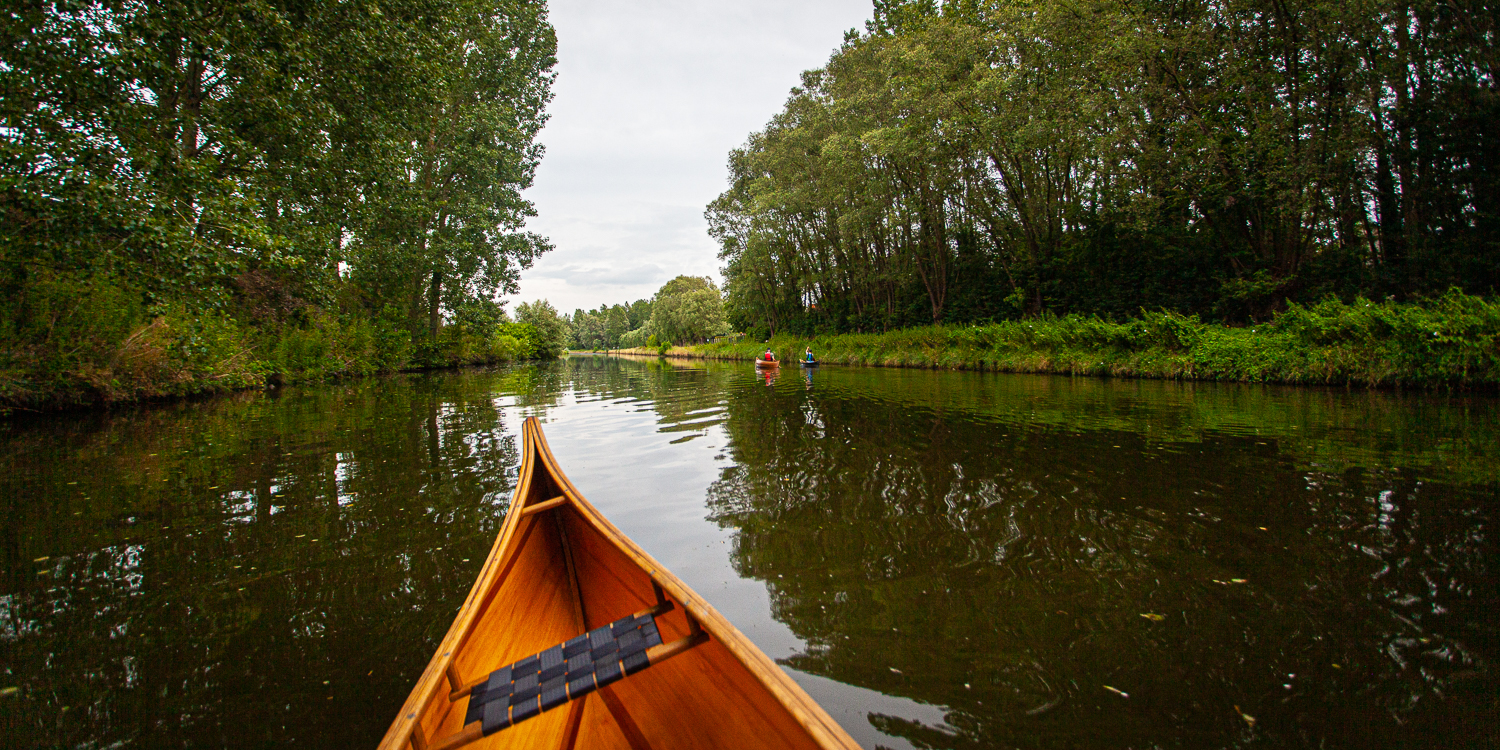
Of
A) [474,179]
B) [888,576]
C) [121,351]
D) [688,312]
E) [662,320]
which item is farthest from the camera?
[662,320]

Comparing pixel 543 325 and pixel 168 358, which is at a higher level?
pixel 543 325

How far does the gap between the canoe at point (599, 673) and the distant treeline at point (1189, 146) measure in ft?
56.1

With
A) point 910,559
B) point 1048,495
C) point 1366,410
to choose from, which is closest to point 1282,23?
point 1366,410

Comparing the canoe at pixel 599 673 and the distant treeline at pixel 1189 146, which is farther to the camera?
the distant treeline at pixel 1189 146

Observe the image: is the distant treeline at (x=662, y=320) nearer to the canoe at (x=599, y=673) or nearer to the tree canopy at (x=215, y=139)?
the tree canopy at (x=215, y=139)

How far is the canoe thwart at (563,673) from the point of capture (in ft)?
5.01

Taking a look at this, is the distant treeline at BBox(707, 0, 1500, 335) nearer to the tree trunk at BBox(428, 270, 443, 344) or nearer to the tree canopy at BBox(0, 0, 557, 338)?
the tree canopy at BBox(0, 0, 557, 338)

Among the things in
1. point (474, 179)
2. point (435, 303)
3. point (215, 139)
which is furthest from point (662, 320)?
point (215, 139)

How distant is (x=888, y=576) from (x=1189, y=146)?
18075 mm

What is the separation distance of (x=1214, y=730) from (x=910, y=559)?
1.73 meters

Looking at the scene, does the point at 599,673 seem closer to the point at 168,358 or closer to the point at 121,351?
the point at 121,351

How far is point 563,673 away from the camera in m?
1.71

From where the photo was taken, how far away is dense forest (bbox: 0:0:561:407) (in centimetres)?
823

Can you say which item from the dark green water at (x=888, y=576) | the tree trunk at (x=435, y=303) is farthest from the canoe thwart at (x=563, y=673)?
the tree trunk at (x=435, y=303)
